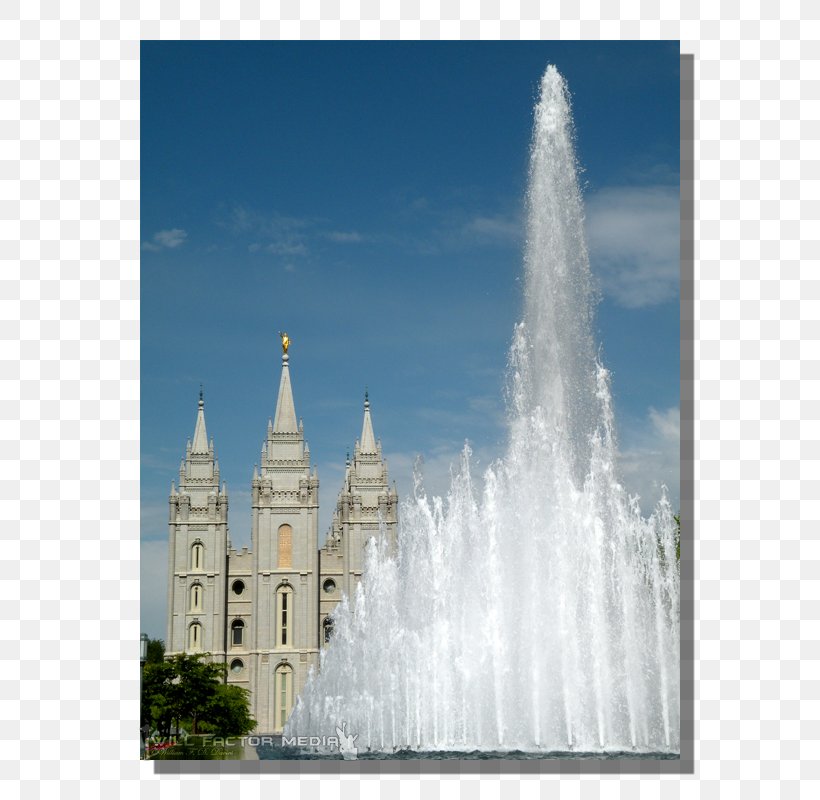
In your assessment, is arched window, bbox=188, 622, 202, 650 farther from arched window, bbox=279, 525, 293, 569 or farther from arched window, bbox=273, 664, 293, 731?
A: arched window, bbox=279, 525, 293, 569

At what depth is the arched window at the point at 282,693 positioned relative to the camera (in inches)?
1686

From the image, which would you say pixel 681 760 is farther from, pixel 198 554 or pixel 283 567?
pixel 198 554

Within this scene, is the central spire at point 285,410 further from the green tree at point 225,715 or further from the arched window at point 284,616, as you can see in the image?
the green tree at point 225,715

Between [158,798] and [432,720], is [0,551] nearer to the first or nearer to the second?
[158,798]

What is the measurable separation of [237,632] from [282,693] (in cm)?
298

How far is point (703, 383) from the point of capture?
16.1 metres

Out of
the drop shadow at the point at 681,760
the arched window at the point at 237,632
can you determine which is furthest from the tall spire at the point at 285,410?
the drop shadow at the point at 681,760

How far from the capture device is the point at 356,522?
45.7 meters

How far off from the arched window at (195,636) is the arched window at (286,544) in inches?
153

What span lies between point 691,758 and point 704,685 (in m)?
0.94

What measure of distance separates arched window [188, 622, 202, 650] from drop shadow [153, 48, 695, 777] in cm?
2776

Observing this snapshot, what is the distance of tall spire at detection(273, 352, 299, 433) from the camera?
45469 millimetres

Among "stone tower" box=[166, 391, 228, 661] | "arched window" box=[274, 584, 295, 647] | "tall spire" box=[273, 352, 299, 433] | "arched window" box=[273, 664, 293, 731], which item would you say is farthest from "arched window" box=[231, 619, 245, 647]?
"tall spire" box=[273, 352, 299, 433]

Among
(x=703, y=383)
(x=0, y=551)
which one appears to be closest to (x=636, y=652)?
(x=703, y=383)
